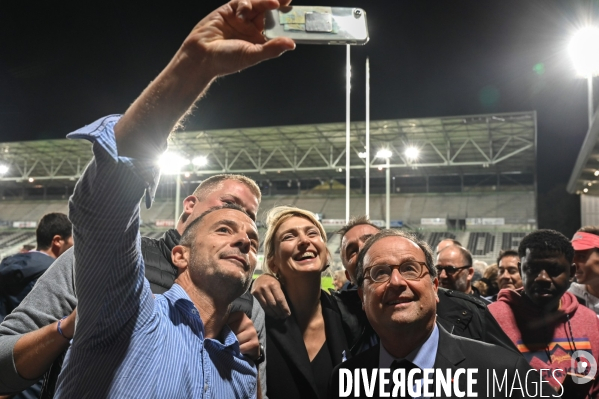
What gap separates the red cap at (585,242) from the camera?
4.14 m

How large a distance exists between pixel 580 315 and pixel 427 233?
29.8 metres

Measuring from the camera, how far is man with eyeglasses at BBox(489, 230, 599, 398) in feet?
9.48

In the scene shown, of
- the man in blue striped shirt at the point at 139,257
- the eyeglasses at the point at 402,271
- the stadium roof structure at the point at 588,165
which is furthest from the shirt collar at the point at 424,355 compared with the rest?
the stadium roof structure at the point at 588,165

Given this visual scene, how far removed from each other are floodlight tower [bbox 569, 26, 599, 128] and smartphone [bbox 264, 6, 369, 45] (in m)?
10.5

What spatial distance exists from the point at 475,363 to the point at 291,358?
1.07 m

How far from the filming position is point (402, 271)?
2352 mm

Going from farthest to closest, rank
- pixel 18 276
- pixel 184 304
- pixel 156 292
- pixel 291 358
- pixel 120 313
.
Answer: pixel 18 276 → pixel 291 358 → pixel 156 292 → pixel 184 304 → pixel 120 313

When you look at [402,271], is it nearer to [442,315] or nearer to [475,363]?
[475,363]

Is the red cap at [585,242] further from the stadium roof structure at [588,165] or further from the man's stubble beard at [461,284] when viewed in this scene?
the stadium roof structure at [588,165]

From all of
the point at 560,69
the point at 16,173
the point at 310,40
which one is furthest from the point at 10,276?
the point at 16,173

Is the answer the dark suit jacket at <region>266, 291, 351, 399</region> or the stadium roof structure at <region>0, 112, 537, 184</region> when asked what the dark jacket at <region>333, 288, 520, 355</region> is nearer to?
the dark suit jacket at <region>266, 291, 351, 399</region>

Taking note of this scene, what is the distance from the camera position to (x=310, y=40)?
60.7 inches

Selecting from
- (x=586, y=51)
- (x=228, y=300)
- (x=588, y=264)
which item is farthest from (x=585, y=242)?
(x=586, y=51)

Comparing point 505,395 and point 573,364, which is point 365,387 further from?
point 573,364
